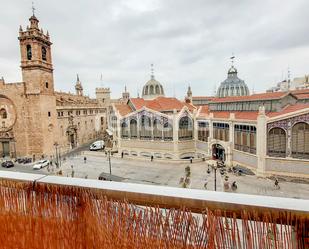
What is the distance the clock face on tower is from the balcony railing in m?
34.7

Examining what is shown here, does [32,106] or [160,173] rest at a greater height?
[32,106]

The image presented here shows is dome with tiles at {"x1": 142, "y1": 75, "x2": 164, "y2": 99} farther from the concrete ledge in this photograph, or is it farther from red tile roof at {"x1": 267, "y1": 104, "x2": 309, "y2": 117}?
the concrete ledge

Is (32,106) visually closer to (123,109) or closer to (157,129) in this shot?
(123,109)

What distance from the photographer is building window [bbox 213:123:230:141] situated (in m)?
23.7

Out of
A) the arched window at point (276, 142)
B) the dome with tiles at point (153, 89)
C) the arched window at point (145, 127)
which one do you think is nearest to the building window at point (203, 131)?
the arched window at point (145, 127)

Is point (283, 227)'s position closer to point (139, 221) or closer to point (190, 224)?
point (190, 224)

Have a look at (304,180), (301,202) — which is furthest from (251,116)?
(301,202)

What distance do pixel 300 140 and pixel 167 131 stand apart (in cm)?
1500

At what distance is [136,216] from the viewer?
148cm

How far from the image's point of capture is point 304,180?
1755cm

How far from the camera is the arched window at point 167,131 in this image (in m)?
27.5

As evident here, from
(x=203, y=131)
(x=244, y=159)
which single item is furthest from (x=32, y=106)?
(x=244, y=159)

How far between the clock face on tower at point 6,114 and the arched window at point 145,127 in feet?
63.8

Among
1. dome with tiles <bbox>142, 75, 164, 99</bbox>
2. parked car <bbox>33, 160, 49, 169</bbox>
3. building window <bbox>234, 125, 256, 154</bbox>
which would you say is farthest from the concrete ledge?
dome with tiles <bbox>142, 75, 164, 99</bbox>
